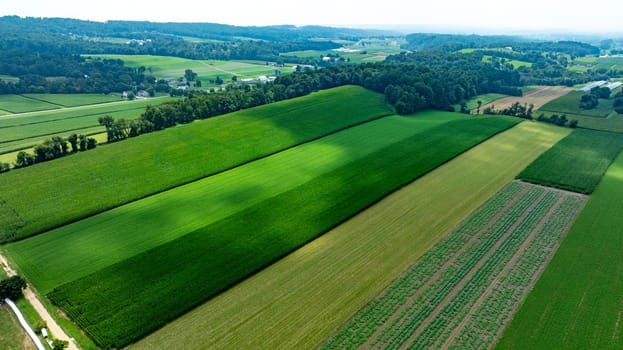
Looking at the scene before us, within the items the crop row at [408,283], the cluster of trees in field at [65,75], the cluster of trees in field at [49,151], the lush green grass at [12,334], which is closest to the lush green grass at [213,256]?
the lush green grass at [12,334]

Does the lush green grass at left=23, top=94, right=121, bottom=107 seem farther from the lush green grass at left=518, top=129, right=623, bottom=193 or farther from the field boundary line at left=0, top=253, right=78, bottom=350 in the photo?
the lush green grass at left=518, top=129, right=623, bottom=193

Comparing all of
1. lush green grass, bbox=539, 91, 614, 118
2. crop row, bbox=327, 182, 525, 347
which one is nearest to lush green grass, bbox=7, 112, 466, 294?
crop row, bbox=327, 182, 525, 347

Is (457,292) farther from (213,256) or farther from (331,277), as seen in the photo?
(213,256)

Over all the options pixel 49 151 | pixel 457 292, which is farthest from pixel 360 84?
pixel 457 292

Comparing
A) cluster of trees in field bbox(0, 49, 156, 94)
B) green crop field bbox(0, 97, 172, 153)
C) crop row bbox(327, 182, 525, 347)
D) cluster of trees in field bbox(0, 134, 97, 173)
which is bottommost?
crop row bbox(327, 182, 525, 347)

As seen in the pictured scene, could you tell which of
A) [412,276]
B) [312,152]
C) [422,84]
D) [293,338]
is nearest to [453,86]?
[422,84]

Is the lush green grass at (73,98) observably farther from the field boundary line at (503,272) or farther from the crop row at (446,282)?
the field boundary line at (503,272)

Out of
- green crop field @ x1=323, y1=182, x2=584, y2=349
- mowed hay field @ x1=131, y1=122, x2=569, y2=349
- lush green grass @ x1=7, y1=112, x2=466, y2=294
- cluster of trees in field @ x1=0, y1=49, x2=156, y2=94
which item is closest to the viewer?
mowed hay field @ x1=131, y1=122, x2=569, y2=349
